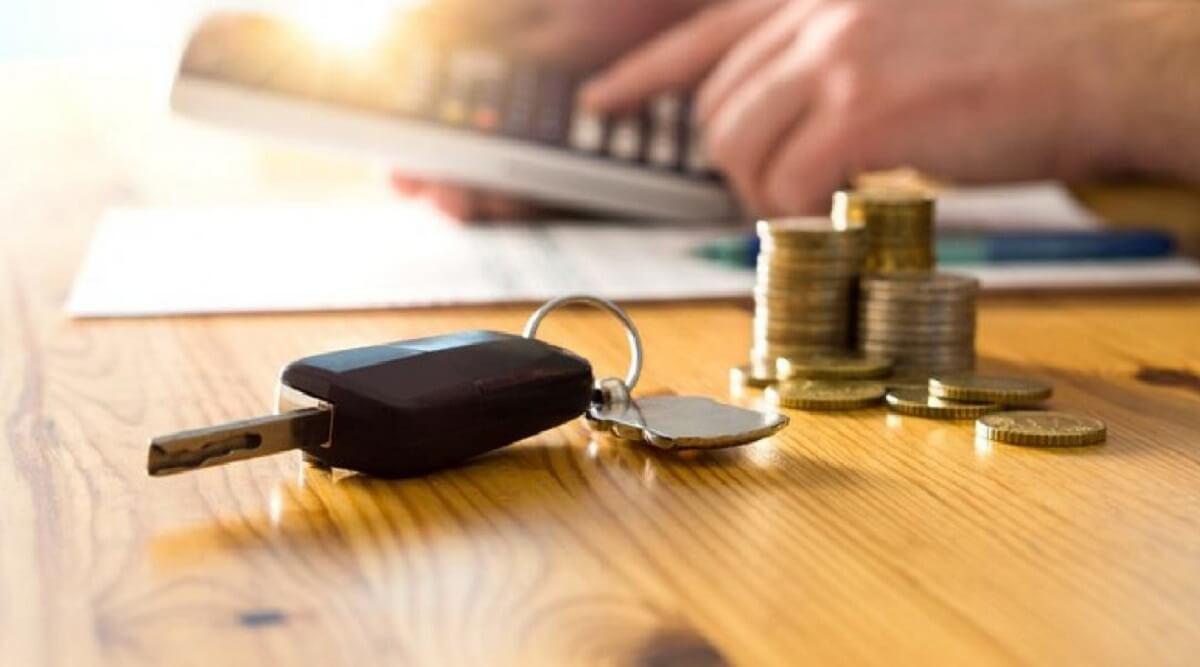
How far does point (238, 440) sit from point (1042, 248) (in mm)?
733

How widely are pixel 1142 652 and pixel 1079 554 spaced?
0.08 metres

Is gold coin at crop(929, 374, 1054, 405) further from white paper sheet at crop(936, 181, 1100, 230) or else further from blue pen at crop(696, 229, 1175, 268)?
white paper sheet at crop(936, 181, 1100, 230)

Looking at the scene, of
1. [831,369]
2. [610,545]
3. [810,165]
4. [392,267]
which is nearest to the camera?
[610,545]

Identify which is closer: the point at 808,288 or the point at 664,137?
the point at 808,288

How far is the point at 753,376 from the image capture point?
0.70 meters

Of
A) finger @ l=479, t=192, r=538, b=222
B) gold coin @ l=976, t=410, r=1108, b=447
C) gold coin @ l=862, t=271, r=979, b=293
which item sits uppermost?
finger @ l=479, t=192, r=538, b=222

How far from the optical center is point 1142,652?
0.38m

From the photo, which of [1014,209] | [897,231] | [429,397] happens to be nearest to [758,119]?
[1014,209]

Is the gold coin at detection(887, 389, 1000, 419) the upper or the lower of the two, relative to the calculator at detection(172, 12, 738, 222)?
lower

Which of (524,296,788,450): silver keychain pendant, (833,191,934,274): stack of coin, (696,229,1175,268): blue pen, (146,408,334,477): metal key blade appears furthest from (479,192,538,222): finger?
(146,408,334,477): metal key blade

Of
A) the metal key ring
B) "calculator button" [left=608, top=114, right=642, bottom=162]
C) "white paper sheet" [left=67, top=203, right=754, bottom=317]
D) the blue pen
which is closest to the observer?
the metal key ring

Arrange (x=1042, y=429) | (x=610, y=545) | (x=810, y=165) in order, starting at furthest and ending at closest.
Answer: (x=810, y=165) < (x=1042, y=429) < (x=610, y=545)

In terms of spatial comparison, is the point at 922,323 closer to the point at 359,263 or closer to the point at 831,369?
the point at 831,369

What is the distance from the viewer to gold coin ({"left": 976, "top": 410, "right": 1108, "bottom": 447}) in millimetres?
583
